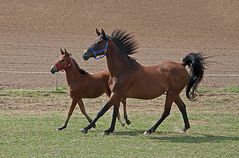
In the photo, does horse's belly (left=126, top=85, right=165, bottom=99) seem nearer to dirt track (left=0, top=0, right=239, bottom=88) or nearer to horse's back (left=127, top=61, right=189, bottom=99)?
horse's back (left=127, top=61, right=189, bottom=99)

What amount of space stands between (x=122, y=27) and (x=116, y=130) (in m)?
27.1

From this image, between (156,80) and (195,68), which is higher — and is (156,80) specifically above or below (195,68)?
below

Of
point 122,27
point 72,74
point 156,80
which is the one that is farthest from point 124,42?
point 122,27

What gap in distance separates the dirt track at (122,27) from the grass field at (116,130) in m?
6.68

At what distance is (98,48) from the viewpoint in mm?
14234

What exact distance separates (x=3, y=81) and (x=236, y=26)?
76.6 ft

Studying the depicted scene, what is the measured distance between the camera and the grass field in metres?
11.9

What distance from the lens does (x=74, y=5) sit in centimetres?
4619

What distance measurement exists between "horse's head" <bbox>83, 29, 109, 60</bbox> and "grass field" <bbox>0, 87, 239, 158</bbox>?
5.48ft

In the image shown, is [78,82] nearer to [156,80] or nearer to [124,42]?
[124,42]

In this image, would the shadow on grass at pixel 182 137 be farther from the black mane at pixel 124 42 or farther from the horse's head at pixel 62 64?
the horse's head at pixel 62 64

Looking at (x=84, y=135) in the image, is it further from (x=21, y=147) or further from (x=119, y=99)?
(x=21, y=147)

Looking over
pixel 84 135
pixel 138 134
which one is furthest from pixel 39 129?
pixel 138 134

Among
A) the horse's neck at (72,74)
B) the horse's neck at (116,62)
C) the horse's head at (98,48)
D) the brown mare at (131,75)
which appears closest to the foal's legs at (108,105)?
the brown mare at (131,75)
